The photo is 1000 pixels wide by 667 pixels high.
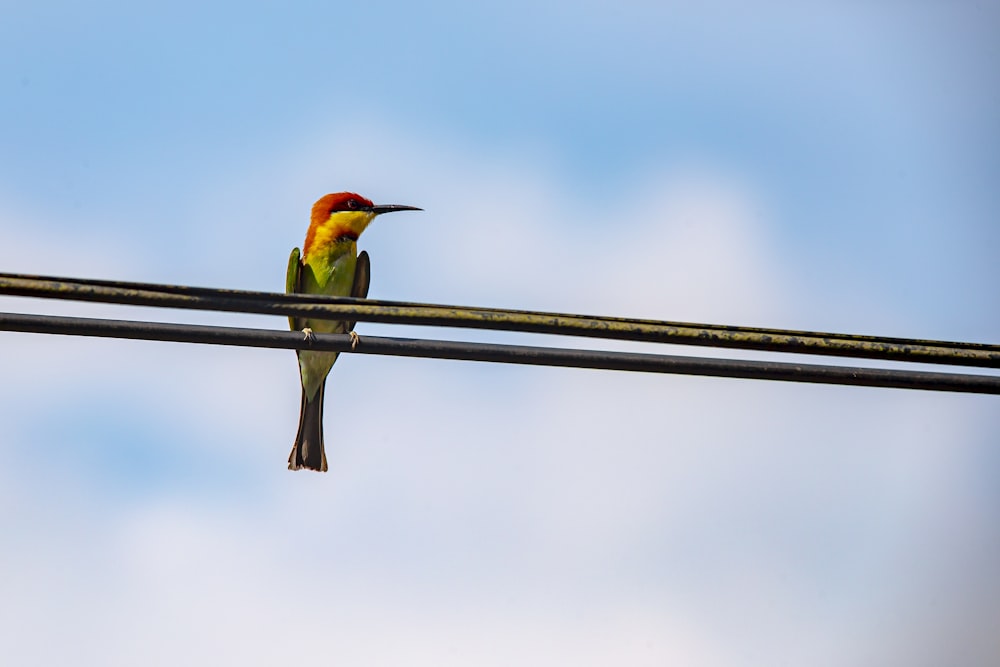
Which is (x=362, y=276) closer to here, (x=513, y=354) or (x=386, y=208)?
(x=386, y=208)

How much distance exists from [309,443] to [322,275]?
1.23m

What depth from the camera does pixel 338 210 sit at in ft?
26.3

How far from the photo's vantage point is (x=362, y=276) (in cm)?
788

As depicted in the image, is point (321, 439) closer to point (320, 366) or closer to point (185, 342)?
point (320, 366)

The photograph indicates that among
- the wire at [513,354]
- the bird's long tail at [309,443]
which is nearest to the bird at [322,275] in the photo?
the bird's long tail at [309,443]

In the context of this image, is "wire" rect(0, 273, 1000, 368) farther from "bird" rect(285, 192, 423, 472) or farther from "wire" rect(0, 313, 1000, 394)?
"bird" rect(285, 192, 423, 472)

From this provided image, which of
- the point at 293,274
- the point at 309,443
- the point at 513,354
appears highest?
the point at 293,274

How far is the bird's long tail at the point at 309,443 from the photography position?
7.14 meters

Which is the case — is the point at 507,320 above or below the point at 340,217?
below

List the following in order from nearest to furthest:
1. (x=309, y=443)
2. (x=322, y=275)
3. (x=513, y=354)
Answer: (x=513, y=354)
(x=309, y=443)
(x=322, y=275)

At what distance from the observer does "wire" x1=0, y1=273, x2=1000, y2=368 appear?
3.11m

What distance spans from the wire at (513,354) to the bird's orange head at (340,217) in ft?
14.9

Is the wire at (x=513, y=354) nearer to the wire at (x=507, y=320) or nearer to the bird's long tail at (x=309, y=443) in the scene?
the wire at (x=507, y=320)

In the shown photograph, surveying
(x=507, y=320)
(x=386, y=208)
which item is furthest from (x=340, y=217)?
(x=507, y=320)
